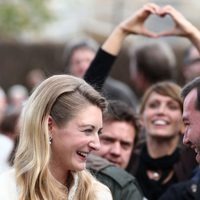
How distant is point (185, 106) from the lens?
491 centimetres

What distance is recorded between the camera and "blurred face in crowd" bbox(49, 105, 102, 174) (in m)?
4.71

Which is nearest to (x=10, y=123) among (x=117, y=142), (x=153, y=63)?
(x=153, y=63)

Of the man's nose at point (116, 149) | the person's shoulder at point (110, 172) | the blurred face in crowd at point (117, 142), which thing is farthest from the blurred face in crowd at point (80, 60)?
the person's shoulder at point (110, 172)

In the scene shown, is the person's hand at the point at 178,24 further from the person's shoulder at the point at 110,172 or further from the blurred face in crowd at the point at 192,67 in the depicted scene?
the blurred face in crowd at the point at 192,67

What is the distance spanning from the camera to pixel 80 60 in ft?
26.3

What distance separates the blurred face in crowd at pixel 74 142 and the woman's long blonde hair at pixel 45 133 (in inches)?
1.7

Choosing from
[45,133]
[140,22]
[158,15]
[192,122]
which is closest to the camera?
[45,133]

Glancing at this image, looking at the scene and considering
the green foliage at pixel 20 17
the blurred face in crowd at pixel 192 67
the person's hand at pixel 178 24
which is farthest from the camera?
the green foliage at pixel 20 17

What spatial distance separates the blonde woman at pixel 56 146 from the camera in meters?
4.61

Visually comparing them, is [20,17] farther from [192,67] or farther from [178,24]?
[178,24]

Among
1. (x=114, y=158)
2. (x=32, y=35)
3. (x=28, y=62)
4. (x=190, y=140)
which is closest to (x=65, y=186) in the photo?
(x=190, y=140)

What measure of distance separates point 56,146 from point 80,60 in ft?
11.0

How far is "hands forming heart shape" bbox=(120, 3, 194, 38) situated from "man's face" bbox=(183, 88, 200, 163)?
40.7 inches

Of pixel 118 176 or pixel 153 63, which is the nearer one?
pixel 118 176
